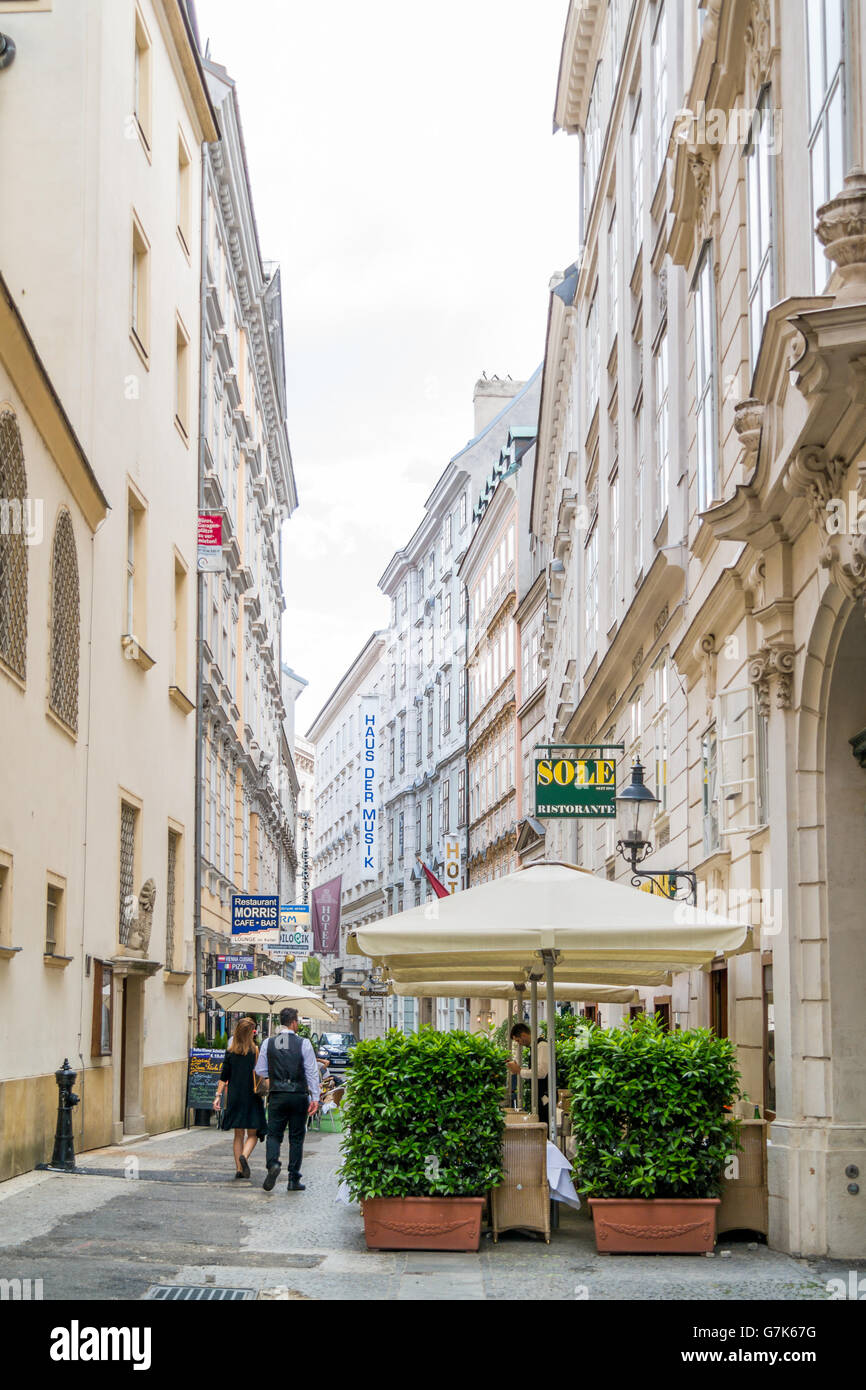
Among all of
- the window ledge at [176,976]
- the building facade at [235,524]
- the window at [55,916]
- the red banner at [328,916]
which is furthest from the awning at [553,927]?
the red banner at [328,916]

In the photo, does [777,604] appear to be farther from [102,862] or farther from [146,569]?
[146,569]

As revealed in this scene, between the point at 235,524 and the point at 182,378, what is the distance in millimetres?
12353

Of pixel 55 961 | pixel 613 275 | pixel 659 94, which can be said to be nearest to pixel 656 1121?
pixel 55 961

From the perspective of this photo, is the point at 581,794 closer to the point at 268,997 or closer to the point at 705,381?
the point at 705,381

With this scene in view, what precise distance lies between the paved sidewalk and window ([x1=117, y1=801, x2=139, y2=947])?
6.66 metres

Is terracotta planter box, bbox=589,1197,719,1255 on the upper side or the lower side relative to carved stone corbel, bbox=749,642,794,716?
lower

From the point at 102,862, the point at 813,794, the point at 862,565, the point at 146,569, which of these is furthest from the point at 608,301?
the point at 862,565

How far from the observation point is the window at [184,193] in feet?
92.1

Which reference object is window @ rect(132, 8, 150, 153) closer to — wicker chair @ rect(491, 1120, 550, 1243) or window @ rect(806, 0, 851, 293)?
window @ rect(806, 0, 851, 293)

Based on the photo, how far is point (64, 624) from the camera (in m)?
18.2

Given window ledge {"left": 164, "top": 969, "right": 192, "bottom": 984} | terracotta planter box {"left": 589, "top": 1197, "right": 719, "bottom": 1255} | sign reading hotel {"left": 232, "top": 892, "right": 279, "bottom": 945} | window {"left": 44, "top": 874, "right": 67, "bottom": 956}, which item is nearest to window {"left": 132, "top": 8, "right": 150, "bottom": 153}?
window {"left": 44, "top": 874, "right": 67, "bottom": 956}

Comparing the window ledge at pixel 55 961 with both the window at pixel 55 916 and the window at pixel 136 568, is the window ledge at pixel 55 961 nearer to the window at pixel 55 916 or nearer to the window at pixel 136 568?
the window at pixel 55 916

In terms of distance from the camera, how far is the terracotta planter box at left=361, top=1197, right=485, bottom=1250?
11.5 m
